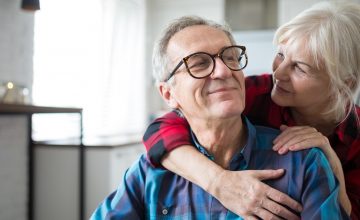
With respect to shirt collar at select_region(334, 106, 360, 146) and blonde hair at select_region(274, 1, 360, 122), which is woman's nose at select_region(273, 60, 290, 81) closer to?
blonde hair at select_region(274, 1, 360, 122)

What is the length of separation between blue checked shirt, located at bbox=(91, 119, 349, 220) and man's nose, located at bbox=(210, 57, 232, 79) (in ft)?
0.63

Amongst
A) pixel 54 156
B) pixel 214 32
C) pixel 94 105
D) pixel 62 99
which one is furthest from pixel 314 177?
pixel 94 105

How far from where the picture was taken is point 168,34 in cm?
108

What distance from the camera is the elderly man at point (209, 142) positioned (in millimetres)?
942

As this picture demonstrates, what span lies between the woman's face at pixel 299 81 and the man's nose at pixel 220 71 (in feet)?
0.78

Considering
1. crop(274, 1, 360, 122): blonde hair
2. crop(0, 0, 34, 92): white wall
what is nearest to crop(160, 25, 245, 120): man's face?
crop(274, 1, 360, 122): blonde hair

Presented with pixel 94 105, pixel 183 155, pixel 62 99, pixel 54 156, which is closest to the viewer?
pixel 183 155

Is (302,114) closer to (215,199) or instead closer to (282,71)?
(282,71)

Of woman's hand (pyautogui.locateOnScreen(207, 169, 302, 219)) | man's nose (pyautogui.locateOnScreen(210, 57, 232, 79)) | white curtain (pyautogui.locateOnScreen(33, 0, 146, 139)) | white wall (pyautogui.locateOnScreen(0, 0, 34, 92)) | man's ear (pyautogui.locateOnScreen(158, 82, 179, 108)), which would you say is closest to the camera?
woman's hand (pyautogui.locateOnScreen(207, 169, 302, 219))

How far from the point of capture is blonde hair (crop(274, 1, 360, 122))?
41.3 inches

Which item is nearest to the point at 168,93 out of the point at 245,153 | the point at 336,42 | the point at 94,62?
the point at 245,153

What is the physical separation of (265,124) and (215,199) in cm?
37

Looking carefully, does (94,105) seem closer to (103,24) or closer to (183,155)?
(103,24)

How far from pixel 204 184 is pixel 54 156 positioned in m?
1.97
